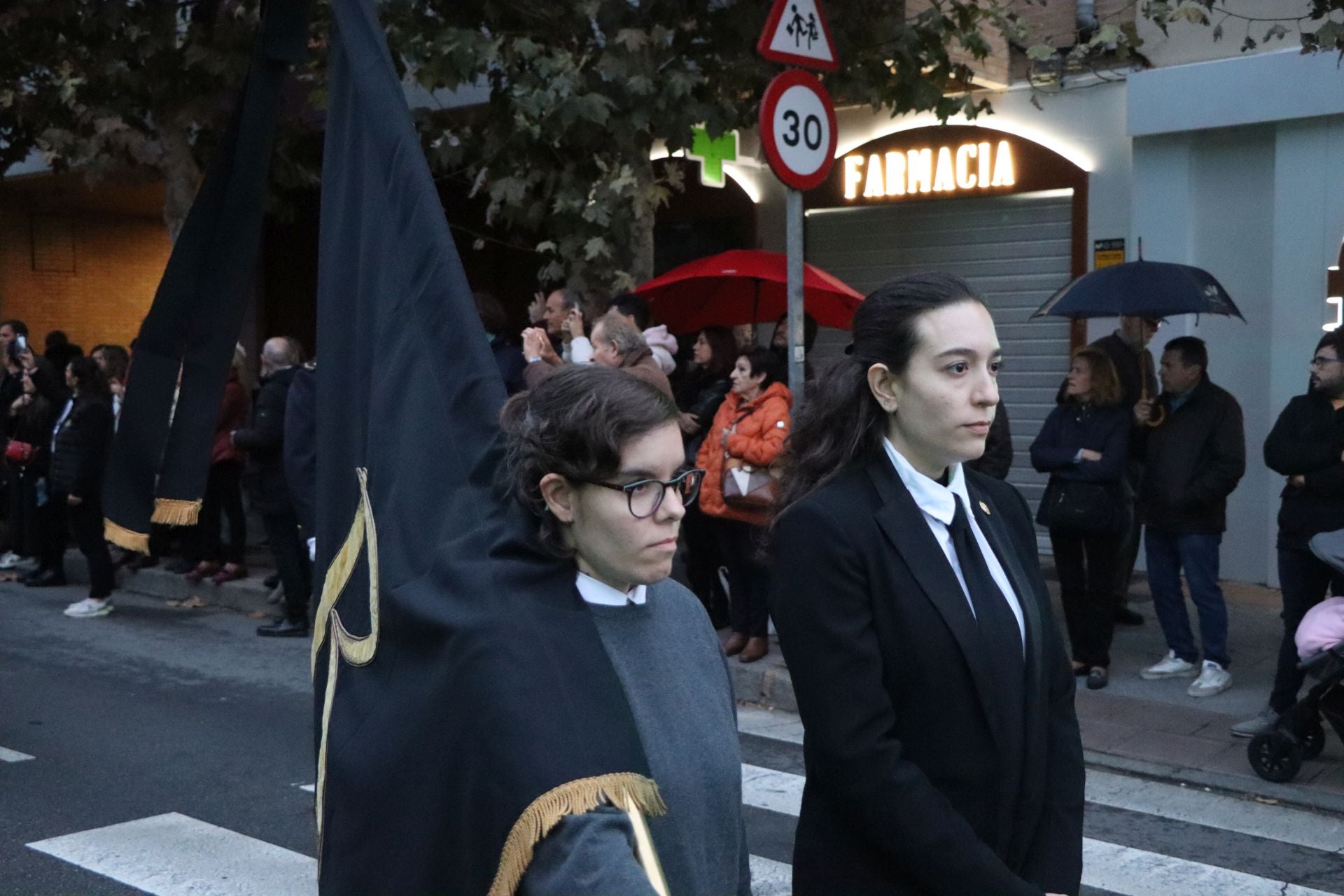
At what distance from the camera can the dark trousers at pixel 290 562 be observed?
9.98 meters

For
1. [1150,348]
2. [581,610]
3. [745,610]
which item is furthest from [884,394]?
[1150,348]

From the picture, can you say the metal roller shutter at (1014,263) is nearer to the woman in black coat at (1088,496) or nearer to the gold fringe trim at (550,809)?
the woman in black coat at (1088,496)

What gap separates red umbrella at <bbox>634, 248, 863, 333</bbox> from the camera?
9938mm

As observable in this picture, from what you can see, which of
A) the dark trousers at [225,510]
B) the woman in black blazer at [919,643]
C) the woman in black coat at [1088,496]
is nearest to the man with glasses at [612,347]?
the woman in black coat at [1088,496]

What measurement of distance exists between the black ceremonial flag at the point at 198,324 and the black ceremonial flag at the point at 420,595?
0.19 meters

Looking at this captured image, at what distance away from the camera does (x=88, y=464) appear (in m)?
10.9

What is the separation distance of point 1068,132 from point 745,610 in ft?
17.7

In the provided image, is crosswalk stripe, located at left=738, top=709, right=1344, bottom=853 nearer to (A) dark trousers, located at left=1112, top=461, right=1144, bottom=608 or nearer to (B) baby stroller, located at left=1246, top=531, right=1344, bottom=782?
(B) baby stroller, located at left=1246, top=531, right=1344, bottom=782

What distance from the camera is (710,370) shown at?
940 centimetres

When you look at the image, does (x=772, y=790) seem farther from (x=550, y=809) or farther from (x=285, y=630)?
(x=285, y=630)

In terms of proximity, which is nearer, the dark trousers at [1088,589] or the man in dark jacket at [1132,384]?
the dark trousers at [1088,589]

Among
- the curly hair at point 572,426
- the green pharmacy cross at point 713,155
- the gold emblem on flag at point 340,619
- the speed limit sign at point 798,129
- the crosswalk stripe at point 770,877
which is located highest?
the green pharmacy cross at point 713,155

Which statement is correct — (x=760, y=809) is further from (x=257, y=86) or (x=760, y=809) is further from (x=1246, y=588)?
(x=1246, y=588)

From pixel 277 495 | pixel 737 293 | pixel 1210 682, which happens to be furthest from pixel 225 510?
pixel 1210 682
